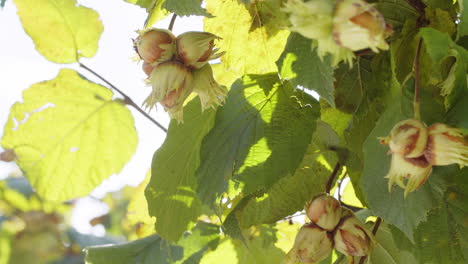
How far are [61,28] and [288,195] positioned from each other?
0.40m

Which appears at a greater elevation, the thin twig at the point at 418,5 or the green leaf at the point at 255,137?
the thin twig at the point at 418,5

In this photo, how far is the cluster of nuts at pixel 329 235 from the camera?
2.10ft

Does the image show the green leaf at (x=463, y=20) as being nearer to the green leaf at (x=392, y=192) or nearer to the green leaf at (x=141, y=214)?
the green leaf at (x=392, y=192)

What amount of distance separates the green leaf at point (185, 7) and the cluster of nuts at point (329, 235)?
0.24 metres

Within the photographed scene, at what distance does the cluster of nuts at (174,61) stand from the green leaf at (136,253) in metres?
0.37

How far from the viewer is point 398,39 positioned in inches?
24.6

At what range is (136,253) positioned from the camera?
0.98m

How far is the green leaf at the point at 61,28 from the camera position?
0.83 meters

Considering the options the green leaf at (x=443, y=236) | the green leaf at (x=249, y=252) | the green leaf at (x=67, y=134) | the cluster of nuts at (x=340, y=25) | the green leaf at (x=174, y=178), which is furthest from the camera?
the green leaf at (x=249, y=252)

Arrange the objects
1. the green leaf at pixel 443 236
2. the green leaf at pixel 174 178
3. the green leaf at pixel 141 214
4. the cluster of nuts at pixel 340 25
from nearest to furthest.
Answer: the cluster of nuts at pixel 340 25
the green leaf at pixel 443 236
the green leaf at pixel 174 178
the green leaf at pixel 141 214

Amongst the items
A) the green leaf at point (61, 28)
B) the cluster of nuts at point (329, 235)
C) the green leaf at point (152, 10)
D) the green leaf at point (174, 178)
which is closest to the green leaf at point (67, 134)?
the green leaf at point (61, 28)

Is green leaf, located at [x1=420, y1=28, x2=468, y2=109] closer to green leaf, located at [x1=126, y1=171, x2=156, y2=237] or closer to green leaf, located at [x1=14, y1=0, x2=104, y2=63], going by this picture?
green leaf, located at [x1=14, y1=0, x2=104, y2=63]

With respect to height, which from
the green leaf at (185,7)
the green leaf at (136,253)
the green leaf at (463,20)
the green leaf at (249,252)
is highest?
the green leaf at (185,7)

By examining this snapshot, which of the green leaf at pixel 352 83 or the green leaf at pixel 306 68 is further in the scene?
the green leaf at pixel 352 83
